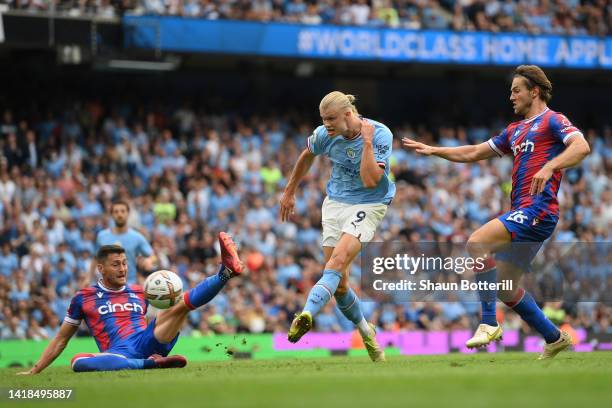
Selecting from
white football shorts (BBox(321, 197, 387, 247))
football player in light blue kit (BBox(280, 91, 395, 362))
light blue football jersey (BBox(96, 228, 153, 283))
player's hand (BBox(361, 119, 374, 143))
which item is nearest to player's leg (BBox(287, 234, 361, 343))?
football player in light blue kit (BBox(280, 91, 395, 362))

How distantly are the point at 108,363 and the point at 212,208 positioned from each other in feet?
41.2

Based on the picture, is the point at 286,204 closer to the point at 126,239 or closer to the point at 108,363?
the point at 108,363

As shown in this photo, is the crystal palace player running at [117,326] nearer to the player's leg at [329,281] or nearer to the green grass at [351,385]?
the green grass at [351,385]

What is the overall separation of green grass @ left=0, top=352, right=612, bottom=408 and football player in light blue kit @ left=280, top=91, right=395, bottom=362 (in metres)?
0.79

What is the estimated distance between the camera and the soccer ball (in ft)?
35.6

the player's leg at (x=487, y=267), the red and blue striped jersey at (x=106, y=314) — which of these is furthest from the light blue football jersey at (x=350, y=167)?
the red and blue striped jersey at (x=106, y=314)

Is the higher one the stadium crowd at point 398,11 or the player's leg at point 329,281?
the stadium crowd at point 398,11

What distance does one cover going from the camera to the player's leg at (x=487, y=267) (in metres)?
10.4

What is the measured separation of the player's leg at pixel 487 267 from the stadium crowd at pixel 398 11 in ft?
48.0

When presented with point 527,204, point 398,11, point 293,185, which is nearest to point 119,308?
point 293,185

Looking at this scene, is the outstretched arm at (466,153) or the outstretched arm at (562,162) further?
the outstretched arm at (466,153)

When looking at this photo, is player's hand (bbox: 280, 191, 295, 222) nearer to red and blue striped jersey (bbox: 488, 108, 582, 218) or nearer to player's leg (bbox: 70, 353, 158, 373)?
player's leg (bbox: 70, 353, 158, 373)

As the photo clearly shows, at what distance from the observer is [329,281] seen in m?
10.4

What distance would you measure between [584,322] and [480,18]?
933 cm
